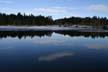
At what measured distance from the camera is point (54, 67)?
15.1m

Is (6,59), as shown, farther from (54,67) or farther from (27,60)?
(54,67)

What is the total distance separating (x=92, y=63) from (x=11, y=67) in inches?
263

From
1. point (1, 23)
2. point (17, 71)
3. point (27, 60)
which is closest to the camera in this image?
point (17, 71)

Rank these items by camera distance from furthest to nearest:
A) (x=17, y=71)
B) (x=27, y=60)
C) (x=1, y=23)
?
(x=1, y=23) < (x=27, y=60) < (x=17, y=71)

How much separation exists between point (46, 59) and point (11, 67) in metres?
4.16

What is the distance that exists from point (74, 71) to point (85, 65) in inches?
81.6

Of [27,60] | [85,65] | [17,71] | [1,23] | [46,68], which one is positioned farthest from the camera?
[1,23]

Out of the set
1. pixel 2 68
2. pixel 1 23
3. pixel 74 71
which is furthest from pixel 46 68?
pixel 1 23

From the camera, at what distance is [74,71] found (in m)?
14.0

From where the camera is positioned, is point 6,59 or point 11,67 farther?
point 6,59

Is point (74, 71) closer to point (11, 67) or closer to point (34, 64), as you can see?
point (34, 64)

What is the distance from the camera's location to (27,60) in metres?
17.5

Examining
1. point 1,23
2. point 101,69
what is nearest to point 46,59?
point 101,69

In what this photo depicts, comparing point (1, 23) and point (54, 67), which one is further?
point (1, 23)
